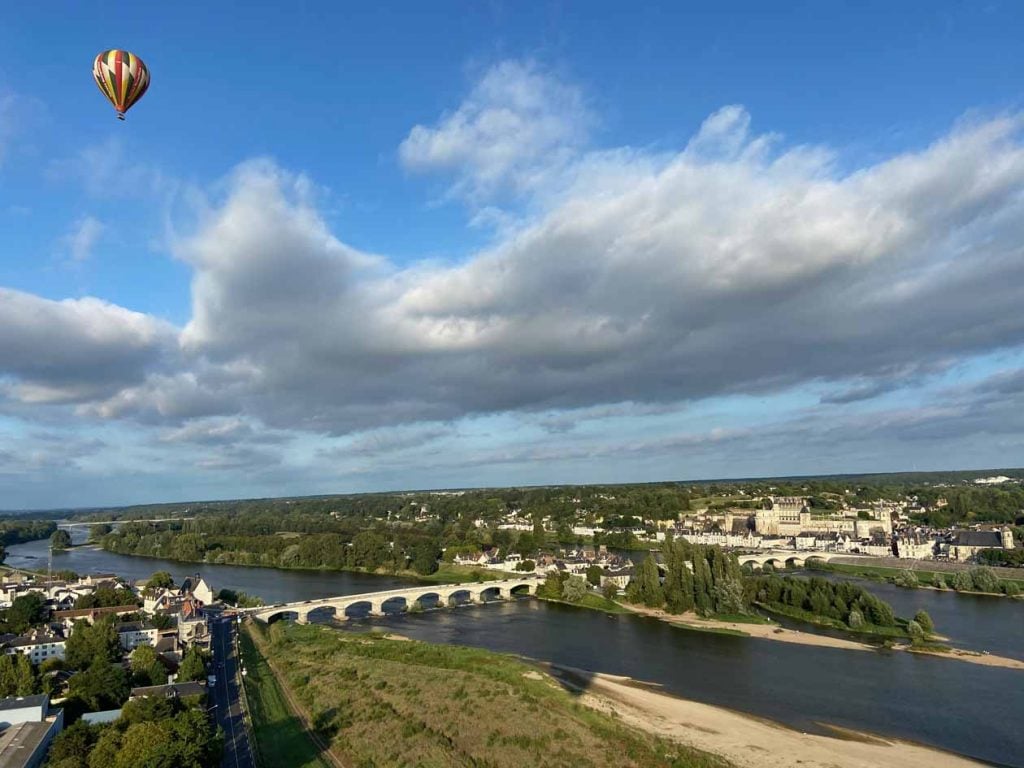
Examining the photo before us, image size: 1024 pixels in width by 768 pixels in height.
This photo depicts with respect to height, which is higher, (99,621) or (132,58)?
(132,58)

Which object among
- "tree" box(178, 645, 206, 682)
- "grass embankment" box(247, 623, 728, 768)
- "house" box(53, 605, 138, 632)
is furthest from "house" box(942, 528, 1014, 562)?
"house" box(53, 605, 138, 632)

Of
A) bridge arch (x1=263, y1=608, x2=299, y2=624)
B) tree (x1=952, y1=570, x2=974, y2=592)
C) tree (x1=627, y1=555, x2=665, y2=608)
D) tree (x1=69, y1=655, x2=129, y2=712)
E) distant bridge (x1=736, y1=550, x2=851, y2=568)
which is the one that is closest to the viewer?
tree (x1=69, y1=655, x2=129, y2=712)

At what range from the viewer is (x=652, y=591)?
59.1 m

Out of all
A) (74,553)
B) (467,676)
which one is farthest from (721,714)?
(74,553)

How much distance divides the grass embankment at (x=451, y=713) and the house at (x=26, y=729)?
10.1m

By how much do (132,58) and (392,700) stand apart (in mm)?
29674

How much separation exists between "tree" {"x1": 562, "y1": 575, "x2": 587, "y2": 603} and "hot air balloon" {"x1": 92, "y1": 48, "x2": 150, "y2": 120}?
52392 millimetres

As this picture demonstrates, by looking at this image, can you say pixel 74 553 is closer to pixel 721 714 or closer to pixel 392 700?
pixel 392 700

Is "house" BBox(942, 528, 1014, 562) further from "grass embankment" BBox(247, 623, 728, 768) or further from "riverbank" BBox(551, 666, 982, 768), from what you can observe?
"grass embankment" BBox(247, 623, 728, 768)

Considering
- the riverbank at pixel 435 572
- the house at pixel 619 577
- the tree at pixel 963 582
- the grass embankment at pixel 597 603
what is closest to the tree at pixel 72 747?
the grass embankment at pixel 597 603

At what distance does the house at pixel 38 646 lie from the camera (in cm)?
3947

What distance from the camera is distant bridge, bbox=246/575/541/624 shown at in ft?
177

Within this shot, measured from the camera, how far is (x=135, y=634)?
42969mm

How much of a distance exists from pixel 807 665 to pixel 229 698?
32645 mm
